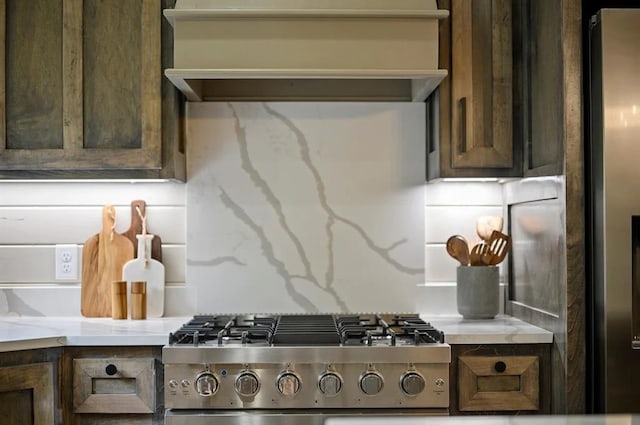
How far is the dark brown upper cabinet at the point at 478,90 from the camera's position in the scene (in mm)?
2459

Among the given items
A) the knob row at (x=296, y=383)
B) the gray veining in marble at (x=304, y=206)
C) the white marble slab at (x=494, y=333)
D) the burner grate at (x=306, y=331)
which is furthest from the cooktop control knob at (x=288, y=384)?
the gray veining in marble at (x=304, y=206)

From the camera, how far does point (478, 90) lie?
96.9 inches

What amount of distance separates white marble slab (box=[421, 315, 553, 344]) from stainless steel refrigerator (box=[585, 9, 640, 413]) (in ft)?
0.60

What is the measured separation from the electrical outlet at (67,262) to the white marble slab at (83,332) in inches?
7.6

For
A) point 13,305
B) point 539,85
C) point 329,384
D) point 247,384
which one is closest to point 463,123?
point 539,85

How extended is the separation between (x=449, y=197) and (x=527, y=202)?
354mm

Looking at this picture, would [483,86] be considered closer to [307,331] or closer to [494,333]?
[494,333]

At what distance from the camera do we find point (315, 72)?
2330mm

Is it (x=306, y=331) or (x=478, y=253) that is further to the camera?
(x=478, y=253)

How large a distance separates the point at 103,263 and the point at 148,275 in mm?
181

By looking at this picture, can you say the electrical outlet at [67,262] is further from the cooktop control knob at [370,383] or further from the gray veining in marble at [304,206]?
the cooktop control knob at [370,383]

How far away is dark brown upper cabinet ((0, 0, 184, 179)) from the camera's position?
2420mm

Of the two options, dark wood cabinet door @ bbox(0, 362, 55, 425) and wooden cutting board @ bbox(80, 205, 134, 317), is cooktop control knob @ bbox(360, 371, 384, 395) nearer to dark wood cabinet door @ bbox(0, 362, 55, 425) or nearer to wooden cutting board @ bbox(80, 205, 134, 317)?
dark wood cabinet door @ bbox(0, 362, 55, 425)

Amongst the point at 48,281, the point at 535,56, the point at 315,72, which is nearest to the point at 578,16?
the point at 535,56
